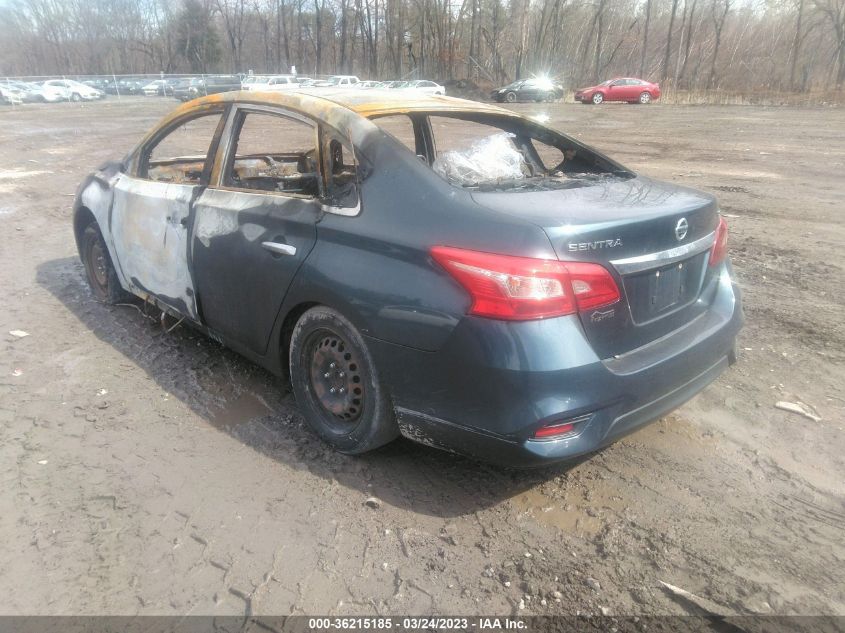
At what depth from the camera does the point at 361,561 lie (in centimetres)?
228

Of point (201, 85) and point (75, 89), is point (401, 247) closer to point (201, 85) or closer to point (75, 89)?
point (201, 85)

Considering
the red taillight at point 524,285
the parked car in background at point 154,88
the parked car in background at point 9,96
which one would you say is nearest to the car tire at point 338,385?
the red taillight at point 524,285

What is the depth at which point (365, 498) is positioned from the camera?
2.63m

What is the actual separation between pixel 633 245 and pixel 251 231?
1.82 meters

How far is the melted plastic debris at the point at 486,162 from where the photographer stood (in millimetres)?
3205

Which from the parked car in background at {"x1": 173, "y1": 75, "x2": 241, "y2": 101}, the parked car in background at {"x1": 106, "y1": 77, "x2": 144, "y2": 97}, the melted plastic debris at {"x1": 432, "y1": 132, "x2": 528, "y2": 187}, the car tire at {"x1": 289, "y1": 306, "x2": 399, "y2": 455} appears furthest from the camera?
the parked car in background at {"x1": 106, "y1": 77, "x2": 144, "y2": 97}

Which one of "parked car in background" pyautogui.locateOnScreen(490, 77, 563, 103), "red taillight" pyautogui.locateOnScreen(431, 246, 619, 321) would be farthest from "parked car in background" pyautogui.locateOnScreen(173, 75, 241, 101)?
"red taillight" pyautogui.locateOnScreen(431, 246, 619, 321)

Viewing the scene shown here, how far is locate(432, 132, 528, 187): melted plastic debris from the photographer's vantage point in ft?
10.5

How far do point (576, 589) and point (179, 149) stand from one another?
4166mm

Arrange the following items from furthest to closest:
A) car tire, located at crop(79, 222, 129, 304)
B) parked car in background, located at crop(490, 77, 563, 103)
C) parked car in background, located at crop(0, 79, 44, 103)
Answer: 1. parked car in background, located at crop(490, 77, 563, 103)
2. parked car in background, located at crop(0, 79, 44, 103)
3. car tire, located at crop(79, 222, 129, 304)

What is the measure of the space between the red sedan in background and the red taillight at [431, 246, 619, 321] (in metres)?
37.8

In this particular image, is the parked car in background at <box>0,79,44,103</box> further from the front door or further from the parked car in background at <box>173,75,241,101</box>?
the front door

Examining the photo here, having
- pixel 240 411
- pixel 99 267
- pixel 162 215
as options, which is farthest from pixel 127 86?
pixel 240 411

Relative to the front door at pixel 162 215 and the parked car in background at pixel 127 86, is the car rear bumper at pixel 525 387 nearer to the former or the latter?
the front door at pixel 162 215
